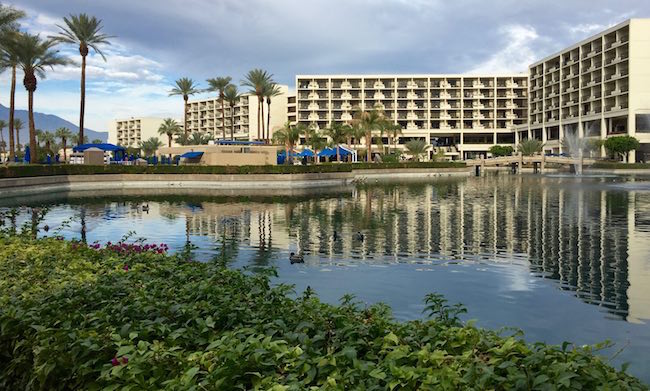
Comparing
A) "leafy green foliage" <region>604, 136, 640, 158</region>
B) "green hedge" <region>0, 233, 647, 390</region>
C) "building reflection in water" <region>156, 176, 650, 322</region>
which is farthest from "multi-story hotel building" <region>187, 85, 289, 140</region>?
"green hedge" <region>0, 233, 647, 390</region>

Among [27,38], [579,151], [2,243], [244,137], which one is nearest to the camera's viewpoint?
[2,243]

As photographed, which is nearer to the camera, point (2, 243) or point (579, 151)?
point (2, 243)

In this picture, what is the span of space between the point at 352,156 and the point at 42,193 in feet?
196

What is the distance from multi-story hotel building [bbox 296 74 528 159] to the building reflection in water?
95284mm

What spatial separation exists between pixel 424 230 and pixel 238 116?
464 ft

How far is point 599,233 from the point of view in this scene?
22.0 metres

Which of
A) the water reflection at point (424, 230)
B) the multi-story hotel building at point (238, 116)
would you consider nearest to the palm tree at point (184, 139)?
the multi-story hotel building at point (238, 116)

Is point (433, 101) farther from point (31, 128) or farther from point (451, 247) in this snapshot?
point (451, 247)

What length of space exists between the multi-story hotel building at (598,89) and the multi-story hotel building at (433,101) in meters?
6.91

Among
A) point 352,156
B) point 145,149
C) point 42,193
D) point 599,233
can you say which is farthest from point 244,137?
point 599,233

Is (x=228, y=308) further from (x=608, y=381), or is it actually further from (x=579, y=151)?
(x=579, y=151)

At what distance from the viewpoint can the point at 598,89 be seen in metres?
98.8

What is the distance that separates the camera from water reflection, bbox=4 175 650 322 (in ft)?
50.9

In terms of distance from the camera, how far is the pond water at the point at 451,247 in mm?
11266
